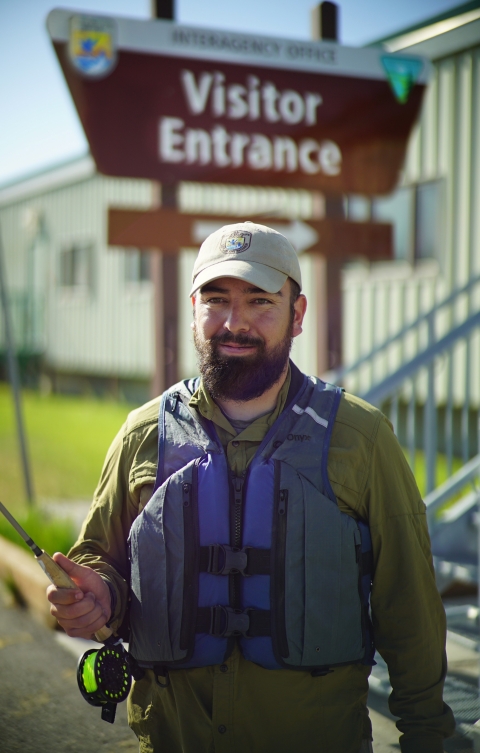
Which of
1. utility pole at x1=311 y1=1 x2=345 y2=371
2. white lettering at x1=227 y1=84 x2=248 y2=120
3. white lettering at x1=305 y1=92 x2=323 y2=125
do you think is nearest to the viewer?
white lettering at x1=227 y1=84 x2=248 y2=120

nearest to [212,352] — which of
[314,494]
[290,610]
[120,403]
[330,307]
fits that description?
[314,494]

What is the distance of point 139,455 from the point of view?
2.21 m

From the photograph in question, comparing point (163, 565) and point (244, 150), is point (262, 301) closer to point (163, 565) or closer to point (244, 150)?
point (163, 565)

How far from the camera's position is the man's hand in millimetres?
1996

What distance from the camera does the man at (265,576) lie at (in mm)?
2029

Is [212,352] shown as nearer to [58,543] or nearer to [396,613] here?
[396,613]

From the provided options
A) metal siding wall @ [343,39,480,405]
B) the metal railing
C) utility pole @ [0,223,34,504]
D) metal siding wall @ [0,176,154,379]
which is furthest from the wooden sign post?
metal siding wall @ [0,176,154,379]

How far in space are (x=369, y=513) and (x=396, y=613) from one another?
27 centimetres

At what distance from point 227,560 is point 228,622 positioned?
0.52 feet

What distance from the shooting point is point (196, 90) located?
541 cm

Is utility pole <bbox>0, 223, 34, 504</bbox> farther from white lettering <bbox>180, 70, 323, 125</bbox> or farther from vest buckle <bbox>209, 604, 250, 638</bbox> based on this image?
vest buckle <bbox>209, 604, 250, 638</bbox>

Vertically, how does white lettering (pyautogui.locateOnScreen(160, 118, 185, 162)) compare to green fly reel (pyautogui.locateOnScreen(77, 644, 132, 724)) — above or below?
above

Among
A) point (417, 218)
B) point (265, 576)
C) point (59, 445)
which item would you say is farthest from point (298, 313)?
point (59, 445)

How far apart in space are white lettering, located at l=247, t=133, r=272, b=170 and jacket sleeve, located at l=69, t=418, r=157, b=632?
3806 millimetres
